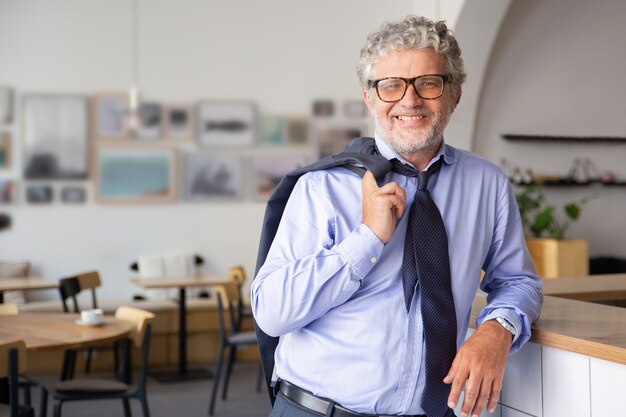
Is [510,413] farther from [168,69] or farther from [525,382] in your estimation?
[168,69]

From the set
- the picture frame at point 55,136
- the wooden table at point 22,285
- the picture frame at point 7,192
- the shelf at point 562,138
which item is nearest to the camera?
the wooden table at point 22,285

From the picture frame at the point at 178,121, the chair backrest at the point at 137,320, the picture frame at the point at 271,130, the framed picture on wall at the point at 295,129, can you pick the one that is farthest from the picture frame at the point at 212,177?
the chair backrest at the point at 137,320

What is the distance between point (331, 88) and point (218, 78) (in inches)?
48.7

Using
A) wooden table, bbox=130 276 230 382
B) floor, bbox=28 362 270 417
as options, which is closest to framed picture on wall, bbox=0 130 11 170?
wooden table, bbox=130 276 230 382

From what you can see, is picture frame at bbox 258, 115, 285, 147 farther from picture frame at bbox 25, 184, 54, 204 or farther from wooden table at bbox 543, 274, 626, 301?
wooden table at bbox 543, 274, 626, 301

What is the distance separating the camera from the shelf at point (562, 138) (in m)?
9.38

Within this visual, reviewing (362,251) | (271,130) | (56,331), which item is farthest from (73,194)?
(362,251)

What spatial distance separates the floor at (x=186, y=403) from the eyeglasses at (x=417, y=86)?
4.56 meters

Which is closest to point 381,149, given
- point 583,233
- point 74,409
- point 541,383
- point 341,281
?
point 341,281

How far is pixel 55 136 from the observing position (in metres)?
8.90

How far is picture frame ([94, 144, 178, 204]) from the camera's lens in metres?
Answer: 8.99

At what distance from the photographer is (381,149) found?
195 cm

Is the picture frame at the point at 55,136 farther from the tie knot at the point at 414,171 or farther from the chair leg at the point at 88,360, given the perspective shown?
the tie knot at the point at 414,171

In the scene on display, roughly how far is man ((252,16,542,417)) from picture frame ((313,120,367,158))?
25.1ft
